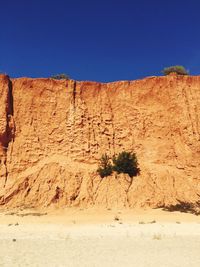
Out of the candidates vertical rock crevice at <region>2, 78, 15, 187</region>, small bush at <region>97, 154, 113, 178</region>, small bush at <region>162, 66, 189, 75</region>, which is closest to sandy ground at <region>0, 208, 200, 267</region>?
small bush at <region>97, 154, 113, 178</region>

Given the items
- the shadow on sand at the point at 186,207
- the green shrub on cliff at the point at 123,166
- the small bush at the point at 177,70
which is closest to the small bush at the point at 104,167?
the green shrub on cliff at the point at 123,166

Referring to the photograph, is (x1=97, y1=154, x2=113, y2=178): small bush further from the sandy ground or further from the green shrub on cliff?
the sandy ground

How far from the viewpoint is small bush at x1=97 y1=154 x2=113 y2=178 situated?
27.2 meters

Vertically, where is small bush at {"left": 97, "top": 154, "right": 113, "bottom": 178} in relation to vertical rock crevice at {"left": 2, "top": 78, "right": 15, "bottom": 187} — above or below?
below

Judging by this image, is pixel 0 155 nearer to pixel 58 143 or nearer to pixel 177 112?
pixel 58 143

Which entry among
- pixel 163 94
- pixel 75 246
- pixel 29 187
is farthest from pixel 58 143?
pixel 75 246

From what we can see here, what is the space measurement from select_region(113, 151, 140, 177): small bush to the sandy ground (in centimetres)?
418

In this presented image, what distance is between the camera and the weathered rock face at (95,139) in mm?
25844

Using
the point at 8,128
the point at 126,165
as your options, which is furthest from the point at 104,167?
the point at 8,128

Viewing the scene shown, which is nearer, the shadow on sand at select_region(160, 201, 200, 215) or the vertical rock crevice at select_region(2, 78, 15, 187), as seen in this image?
the shadow on sand at select_region(160, 201, 200, 215)

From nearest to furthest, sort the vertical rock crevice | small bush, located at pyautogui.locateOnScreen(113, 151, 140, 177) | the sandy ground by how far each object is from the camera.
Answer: the sandy ground → small bush, located at pyautogui.locateOnScreen(113, 151, 140, 177) → the vertical rock crevice

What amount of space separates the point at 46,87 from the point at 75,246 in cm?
2171

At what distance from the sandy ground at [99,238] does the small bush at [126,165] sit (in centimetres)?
418

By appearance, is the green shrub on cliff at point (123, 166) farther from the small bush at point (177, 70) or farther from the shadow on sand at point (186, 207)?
the small bush at point (177, 70)
